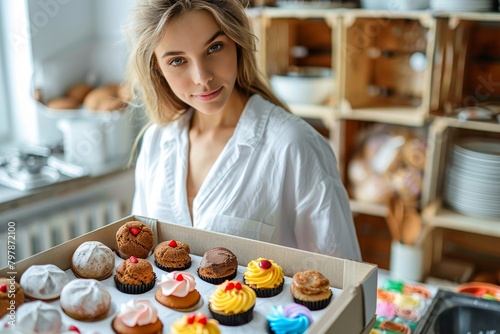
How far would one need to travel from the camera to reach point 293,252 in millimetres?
938

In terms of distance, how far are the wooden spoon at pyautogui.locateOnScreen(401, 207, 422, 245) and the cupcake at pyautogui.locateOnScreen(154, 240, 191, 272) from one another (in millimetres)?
1517

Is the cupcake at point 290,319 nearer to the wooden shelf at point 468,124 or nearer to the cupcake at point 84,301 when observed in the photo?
the cupcake at point 84,301

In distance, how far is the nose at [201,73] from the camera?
1.12 m

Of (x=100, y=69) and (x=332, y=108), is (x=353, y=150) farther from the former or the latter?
(x=100, y=69)

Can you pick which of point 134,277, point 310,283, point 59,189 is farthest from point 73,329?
point 59,189

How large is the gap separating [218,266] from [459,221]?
1538mm

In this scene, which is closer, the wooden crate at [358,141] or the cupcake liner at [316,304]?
the cupcake liner at [316,304]

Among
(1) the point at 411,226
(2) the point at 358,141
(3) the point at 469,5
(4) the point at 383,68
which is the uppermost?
(3) the point at 469,5

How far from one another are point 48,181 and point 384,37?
1558 millimetres

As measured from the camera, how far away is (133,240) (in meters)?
0.99

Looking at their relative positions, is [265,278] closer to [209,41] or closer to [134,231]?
[134,231]

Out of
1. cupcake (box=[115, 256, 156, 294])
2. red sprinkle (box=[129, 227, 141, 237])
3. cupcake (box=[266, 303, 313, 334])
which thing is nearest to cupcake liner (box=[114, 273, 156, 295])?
cupcake (box=[115, 256, 156, 294])

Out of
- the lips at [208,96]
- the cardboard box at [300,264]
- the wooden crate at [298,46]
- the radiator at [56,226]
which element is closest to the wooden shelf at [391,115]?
the wooden crate at [298,46]

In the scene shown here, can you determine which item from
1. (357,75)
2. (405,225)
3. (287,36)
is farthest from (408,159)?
(287,36)
